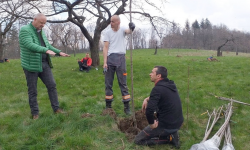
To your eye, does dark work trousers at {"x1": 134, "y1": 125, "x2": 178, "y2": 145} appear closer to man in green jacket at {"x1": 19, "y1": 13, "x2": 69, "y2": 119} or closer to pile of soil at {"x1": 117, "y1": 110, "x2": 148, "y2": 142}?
pile of soil at {"x1": 117, "y1": 110, "x2": 148, "y2": 142}

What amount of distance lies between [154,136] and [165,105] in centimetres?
55

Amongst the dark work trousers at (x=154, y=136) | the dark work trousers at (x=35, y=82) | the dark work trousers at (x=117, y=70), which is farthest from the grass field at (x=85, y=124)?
the dark work trousers at (x=117, y=70)

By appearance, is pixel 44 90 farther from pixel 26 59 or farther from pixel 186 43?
pixel 186 43

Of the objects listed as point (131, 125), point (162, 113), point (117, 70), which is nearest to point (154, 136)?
point (162, 113)

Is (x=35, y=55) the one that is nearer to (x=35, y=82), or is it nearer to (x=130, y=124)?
(x=35, y=82)

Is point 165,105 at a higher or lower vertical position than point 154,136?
higher

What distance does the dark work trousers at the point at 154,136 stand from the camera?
333cm

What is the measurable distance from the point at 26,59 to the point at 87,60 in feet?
24.8

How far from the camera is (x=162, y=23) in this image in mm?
10805

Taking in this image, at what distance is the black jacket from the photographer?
319 centimetres

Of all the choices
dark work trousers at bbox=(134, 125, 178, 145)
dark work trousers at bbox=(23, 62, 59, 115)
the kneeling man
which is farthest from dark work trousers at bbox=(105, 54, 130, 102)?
dark work trousers at bbox=(134, 125, 178, 145)

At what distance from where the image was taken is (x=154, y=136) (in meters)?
3.38

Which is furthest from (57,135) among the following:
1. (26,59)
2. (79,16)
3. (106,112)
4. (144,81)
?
(79,16)

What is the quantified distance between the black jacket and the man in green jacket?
185cm
